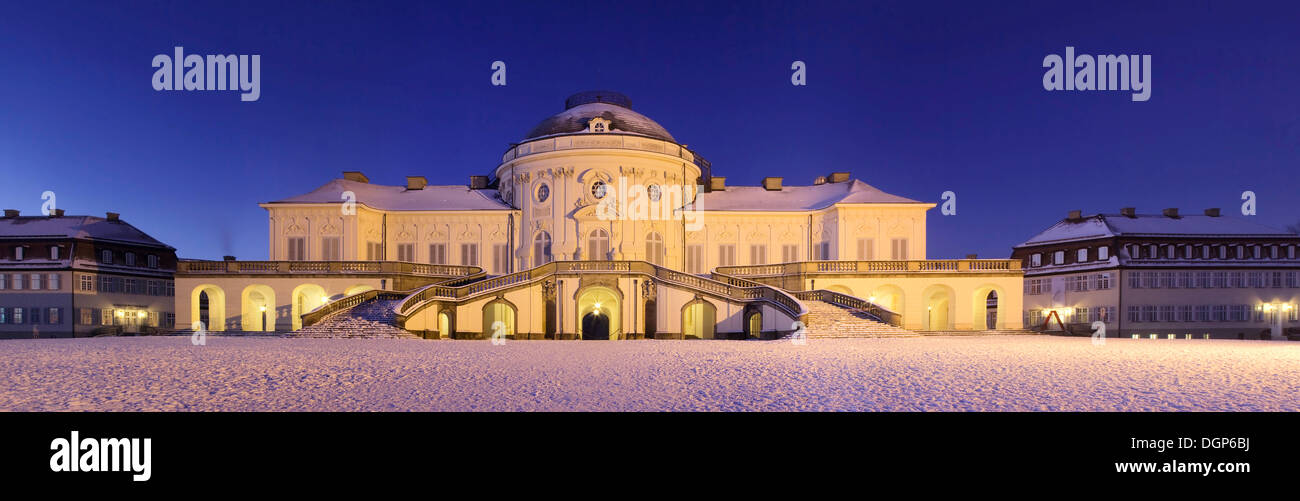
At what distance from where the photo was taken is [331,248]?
124ft

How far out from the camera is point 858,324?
25578 millimetres

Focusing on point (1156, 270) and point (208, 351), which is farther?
point (1156, 270)

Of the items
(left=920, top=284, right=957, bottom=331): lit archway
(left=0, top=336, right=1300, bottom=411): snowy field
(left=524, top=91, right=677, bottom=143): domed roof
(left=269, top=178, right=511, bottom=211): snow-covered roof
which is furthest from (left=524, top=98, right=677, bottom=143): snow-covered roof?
(left=0, top=336, right=1300, bottom=411): snowy field

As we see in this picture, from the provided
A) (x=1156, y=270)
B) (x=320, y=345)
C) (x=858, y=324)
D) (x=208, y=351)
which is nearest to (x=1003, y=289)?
(x=858, y=324)

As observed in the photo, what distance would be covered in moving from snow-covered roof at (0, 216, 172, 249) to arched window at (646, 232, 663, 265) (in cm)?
3849

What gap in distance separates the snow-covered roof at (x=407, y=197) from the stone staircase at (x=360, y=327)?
13881 mm

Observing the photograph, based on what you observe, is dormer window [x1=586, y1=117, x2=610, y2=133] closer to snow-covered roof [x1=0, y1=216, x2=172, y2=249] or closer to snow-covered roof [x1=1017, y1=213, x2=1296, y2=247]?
snow-covered roof [x1=1017, y1=213, x2=1296, y2=247]

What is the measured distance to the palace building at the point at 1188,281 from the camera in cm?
4156

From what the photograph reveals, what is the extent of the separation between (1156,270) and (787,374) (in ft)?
145

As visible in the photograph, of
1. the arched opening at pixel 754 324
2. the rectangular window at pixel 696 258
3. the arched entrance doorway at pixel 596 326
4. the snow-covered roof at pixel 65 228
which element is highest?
the snow-covered roof at pixel 65 228

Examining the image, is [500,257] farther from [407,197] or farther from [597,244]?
[407,197]

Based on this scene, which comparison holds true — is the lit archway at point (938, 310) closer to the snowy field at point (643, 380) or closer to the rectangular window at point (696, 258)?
the rectangular window at point (696, 258)

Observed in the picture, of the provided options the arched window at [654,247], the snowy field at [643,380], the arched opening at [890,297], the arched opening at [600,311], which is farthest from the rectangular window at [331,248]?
the arched opening at [890,297]
